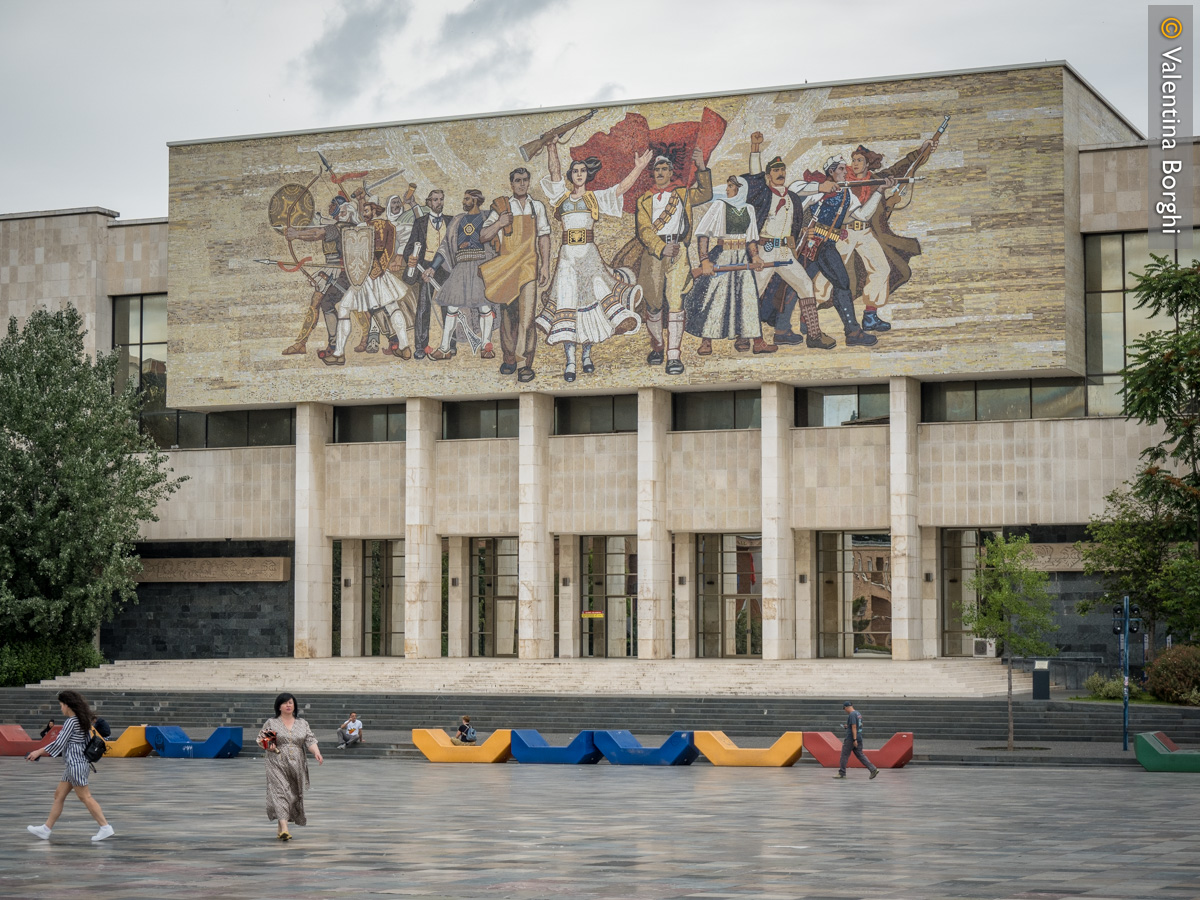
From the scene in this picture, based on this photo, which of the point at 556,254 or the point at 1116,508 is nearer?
the point at 1116,508

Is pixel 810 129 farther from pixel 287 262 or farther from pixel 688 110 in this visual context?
pixel 287 262

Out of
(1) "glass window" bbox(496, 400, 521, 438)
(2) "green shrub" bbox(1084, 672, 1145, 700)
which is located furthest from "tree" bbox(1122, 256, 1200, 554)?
(1) "glass window" bbox(496, 400, 521, 438)

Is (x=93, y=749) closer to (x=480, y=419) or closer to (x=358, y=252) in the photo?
(x=358, y=252)

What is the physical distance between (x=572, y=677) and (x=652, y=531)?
5.28 m

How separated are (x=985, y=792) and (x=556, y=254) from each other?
90.5 ft

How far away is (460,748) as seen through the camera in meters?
30.0

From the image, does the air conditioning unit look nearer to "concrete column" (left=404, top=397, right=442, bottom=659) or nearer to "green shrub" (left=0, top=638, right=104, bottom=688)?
"concrete column" (left=404, top=397, right=442, bottom=659)

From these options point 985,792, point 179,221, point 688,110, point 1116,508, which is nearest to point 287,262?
point 179,221

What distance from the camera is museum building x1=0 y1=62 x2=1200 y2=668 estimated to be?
143 ft

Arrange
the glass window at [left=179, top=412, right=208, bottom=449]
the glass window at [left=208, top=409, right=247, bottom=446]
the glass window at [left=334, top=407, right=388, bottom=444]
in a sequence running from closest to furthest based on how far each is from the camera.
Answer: the glass window at [left=334, top=407, right=388, bottom=444] < the glass window at [left=208, top=409, right=247, bottom=446] < the glass window at [left=179, top=412, right=208, bottom=449]

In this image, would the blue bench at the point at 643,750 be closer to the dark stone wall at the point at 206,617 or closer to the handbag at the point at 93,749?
the handbag at the point at 93,749

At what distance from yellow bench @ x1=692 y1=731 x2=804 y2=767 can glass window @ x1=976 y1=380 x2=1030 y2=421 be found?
19.3m

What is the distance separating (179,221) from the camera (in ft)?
168

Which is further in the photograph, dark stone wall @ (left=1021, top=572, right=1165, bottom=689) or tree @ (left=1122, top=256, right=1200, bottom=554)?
dark stone wall @ (left=1021, top=572, right=1165, bottom=689)
